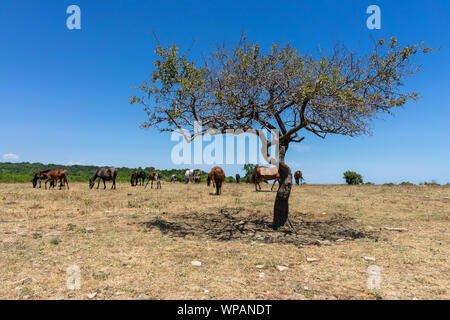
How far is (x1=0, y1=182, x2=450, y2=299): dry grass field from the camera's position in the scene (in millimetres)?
4910

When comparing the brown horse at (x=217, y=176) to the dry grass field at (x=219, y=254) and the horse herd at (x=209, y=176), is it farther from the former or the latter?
the dry grass field at (x=219, y=254)

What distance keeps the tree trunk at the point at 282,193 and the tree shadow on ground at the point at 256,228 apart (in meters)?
0.35

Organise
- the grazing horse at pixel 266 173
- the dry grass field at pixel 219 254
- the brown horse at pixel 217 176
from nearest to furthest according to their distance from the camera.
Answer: the dry grass field at pixel 219 254, the brown horse at pixel 217 176, the grazing horse at pixel 266 173

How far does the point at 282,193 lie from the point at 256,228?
1686 mm

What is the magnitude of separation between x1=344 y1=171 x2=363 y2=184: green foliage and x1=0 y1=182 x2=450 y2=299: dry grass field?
2001cm

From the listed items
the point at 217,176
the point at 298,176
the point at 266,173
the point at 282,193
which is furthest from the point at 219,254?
the point at 298,176

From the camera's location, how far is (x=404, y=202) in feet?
53.3

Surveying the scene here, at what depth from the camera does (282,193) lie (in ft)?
33.0

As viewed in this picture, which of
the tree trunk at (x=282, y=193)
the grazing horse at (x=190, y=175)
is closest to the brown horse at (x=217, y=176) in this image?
the tree trunk at (x=282, y=193)

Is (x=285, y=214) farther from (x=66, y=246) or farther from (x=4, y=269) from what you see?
(x=4, y=269)

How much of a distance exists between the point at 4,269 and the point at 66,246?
171 cm

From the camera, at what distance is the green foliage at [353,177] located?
107ft

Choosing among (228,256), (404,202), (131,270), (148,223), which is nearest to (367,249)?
(228,256)

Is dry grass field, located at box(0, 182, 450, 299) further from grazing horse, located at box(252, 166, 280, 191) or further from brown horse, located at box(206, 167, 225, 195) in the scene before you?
grazing horse, located at box(252, 166, 280, 191)
